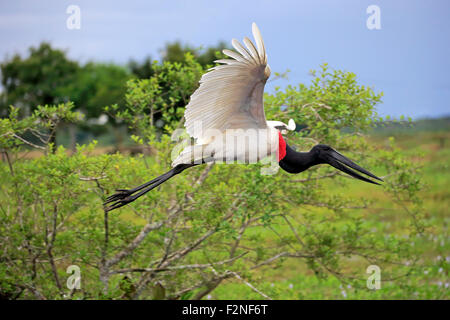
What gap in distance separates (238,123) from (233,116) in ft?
0.25

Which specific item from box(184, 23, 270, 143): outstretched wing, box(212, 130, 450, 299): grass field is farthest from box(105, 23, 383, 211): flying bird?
box(212, 130, 450, 299): grass field

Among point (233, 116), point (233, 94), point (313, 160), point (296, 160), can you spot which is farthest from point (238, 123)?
point (313, 160)

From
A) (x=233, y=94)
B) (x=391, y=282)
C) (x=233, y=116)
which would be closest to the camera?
(x=233, y=94)

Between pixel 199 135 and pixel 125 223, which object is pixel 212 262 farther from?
pixel 199 135

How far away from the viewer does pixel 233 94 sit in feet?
13.9

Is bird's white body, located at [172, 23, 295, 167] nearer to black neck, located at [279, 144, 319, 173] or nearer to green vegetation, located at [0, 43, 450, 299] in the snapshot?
black neck, located at [279, 144, 319, 173]

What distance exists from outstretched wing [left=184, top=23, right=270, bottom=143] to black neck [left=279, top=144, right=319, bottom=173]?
1.13ft

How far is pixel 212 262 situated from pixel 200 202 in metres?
1.08

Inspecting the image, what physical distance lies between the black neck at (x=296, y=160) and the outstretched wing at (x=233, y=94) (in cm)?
35

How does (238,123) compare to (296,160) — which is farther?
(296,160)

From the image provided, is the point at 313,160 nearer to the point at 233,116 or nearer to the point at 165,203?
the point at 233,116
